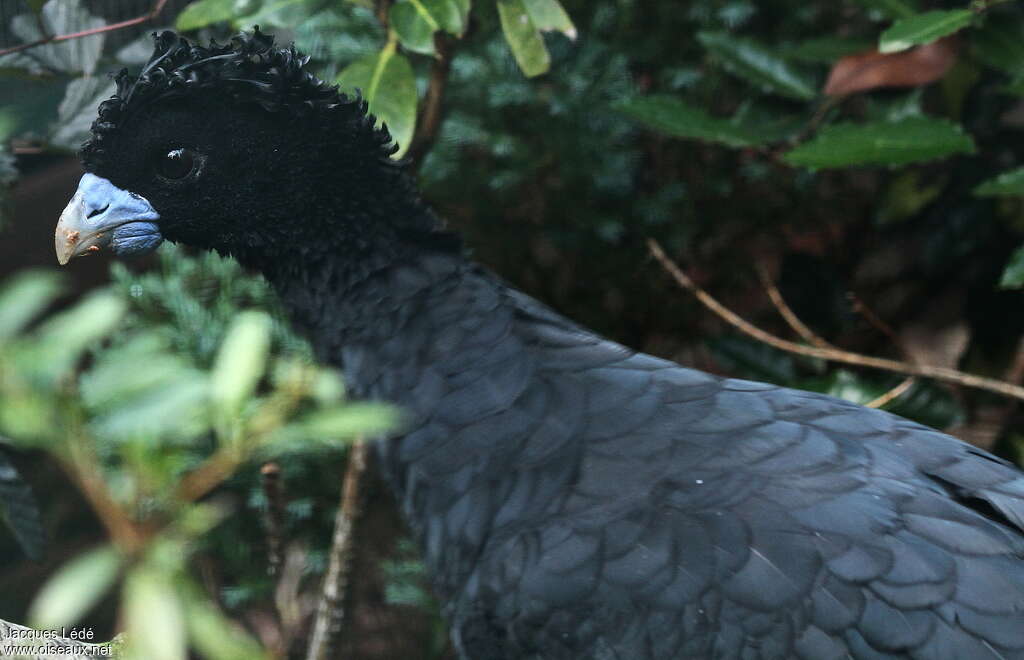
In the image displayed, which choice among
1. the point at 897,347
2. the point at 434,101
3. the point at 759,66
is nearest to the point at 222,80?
the point at 434,101

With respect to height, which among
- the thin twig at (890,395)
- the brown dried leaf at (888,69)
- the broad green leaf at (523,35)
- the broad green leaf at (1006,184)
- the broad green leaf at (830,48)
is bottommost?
the thin twig at (890,395)

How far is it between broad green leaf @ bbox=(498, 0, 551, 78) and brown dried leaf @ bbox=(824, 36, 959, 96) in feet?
3.46

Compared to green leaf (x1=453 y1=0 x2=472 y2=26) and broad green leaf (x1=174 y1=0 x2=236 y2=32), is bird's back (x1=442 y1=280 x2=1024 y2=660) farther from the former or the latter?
broad green leaf (x1=174 y1=0 x2=236 y2=32)

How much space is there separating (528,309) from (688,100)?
1797 mm

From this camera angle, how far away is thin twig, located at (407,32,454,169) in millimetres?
2418

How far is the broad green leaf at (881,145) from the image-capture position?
245 centimetres

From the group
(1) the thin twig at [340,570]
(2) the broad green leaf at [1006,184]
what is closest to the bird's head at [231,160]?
(1) the thin twig at [340,570]

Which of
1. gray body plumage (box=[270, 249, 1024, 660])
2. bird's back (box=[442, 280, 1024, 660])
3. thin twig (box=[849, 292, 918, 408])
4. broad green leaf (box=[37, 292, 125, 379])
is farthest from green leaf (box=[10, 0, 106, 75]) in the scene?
thin twig (box=[849, 292, 918, 408])

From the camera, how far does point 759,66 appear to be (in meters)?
2.88

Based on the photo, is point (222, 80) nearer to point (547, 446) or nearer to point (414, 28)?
point (414, 28)

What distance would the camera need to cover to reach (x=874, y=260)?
11.6 feet

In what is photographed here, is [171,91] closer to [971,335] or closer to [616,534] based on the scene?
[616,534]

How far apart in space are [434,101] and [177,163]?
831 millimetres

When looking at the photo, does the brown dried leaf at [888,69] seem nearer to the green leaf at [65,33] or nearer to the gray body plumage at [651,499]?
the gray body plumage at [651,499]
